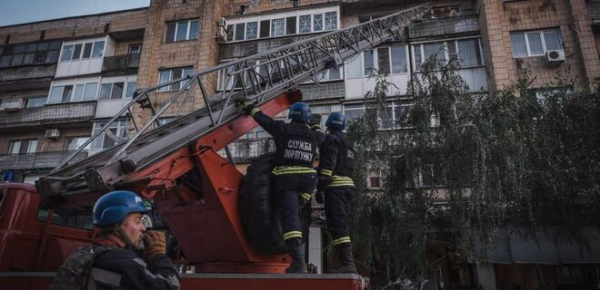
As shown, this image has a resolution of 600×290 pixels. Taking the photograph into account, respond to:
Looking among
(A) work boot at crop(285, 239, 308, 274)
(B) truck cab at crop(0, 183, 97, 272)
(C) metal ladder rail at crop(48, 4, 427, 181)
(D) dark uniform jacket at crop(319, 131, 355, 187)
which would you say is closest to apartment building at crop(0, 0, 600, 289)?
(C) metal ladder rail at crop(48, 4, 427, 181)

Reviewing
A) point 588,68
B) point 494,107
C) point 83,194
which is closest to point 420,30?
point 588,68

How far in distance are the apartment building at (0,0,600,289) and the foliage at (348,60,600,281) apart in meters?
1.28

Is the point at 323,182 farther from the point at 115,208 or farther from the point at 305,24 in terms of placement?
the point at 305,24

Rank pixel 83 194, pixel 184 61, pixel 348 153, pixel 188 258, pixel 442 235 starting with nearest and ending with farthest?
pixel 83 194
pixel 188 258
pixel 348 153
pixel 442 235
pixel 184 61

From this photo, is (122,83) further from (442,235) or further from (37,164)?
(442,235)

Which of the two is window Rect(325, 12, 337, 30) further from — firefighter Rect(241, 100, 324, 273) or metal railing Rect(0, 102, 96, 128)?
firefighter Rect(241, 100, 324, 273)

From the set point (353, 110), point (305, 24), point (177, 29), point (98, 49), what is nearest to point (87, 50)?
point (98, 49)

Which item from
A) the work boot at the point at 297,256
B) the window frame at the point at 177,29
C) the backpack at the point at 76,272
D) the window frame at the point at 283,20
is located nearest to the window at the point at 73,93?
the window frame at the point at 177,29

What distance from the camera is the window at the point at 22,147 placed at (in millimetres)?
24609

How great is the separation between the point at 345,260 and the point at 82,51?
80.0 ft

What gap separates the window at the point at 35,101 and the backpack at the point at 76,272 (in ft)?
88.9

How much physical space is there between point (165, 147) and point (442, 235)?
13.0 meters

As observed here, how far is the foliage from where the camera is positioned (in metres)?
10.9

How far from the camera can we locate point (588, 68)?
17422 millimetres
